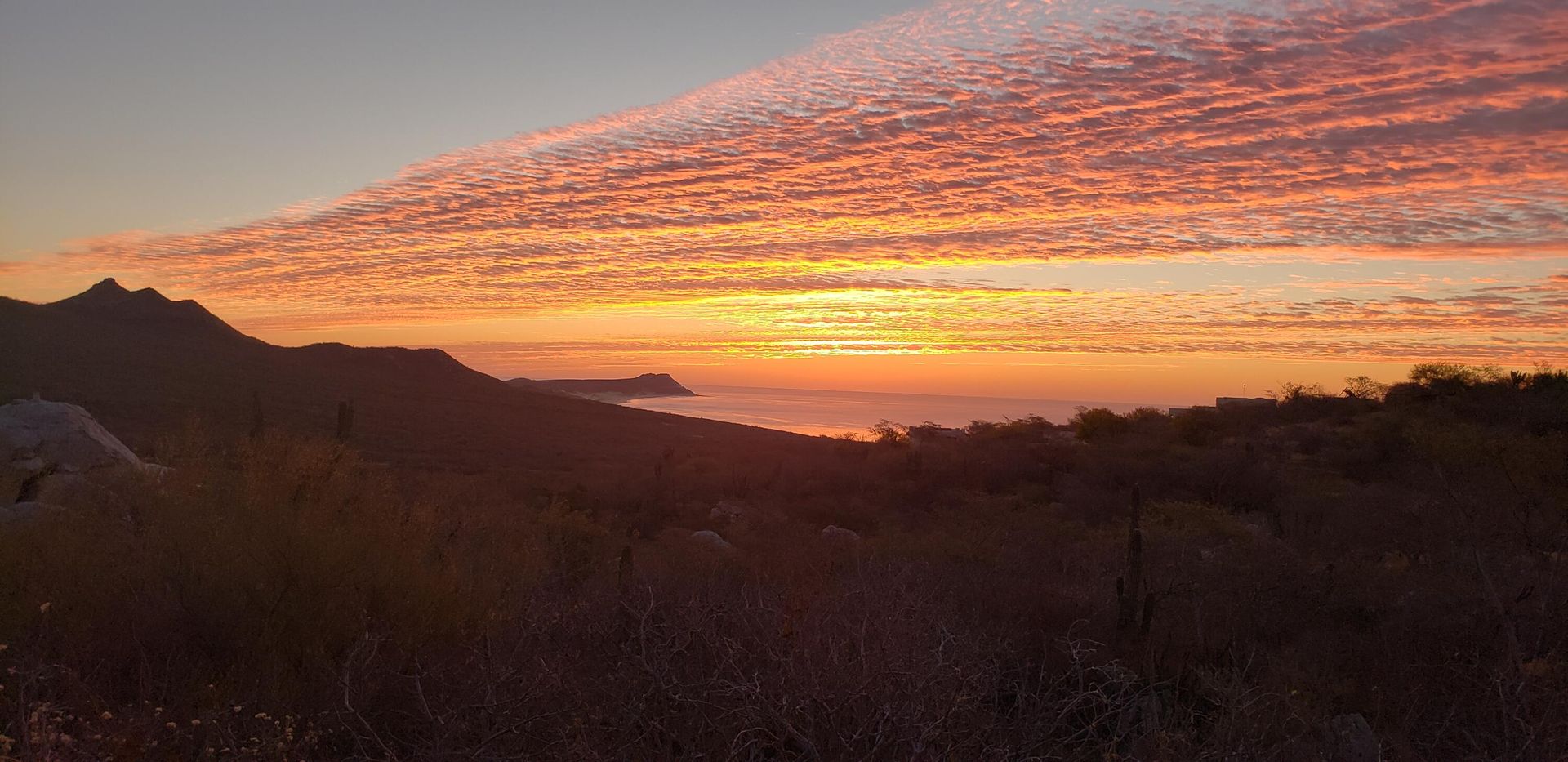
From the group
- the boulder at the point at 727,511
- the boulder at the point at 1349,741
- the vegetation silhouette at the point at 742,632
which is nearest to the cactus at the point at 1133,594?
the vegetation silhouette at the point at 742,632

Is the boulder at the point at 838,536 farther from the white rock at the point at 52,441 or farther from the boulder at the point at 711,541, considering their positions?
the white rock at the point at 52,441

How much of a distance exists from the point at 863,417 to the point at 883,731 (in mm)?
58206

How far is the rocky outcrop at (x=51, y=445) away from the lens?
50.8 feet

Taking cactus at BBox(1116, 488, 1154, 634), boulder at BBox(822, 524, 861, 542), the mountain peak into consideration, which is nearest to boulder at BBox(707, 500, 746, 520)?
boulder at BBox(822, 524, 861, 542)

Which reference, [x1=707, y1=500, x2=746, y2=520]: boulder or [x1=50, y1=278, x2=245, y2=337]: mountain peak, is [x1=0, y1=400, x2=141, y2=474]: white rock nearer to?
[x1=707, y1=500, x2=746, y2=520]: boulder

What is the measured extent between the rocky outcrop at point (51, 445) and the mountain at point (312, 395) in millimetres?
9508

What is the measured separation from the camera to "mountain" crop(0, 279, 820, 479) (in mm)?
37031

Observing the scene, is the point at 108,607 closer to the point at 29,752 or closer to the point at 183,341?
the point at 29,752

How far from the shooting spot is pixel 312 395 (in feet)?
157

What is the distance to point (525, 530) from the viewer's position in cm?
1363

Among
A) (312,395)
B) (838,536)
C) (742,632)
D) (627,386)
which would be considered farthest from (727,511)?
(627,386)

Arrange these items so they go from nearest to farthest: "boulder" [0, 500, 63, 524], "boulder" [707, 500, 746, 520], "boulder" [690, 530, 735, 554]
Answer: "boulder" [0, 500, 63, 524]
"boulder" [690, 530, 735, 554]
"boulder" [707, 500, 746, 520]

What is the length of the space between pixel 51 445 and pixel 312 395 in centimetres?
3266

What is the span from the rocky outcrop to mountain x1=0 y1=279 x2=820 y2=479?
9.51m
